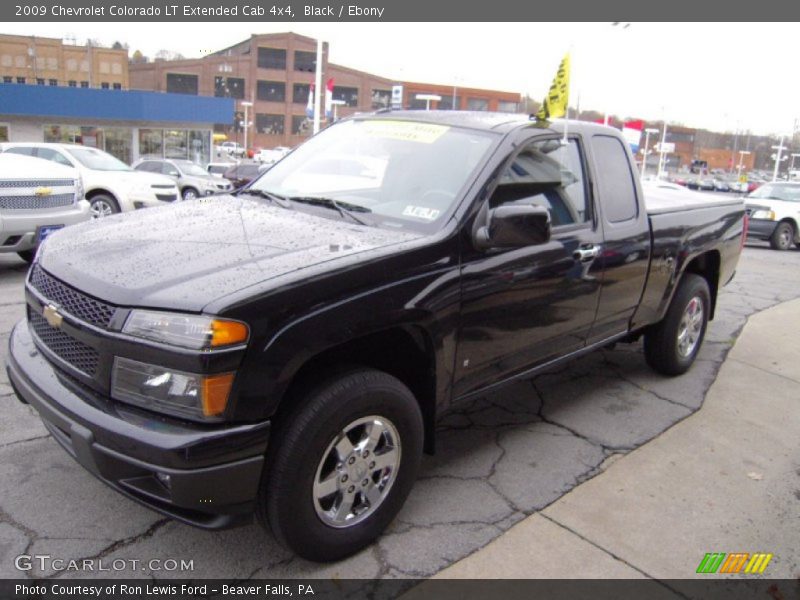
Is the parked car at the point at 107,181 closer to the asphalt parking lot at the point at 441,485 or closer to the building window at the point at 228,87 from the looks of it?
the asphalt parking lot at the point at 441,485

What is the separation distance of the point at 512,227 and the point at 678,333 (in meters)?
2.68

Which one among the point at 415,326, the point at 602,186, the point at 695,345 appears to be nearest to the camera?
the point at 415,326

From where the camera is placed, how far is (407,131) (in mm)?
3676

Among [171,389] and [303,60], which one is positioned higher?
[303,60]

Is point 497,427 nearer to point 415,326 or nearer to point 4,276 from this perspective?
point 415,326

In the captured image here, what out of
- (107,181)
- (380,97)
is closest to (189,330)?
(107,181)

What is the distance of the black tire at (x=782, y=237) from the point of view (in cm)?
1600

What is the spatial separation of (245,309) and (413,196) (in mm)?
1335

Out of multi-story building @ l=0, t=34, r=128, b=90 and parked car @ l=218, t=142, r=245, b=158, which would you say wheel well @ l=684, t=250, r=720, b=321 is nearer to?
parked car @ l=218, t=142, r=245, b=158

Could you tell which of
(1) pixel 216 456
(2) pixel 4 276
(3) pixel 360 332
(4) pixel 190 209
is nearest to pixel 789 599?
(3) pixel 360 332

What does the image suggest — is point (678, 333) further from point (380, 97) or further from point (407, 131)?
point (380, 97)

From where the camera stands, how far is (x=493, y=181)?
10.5ft

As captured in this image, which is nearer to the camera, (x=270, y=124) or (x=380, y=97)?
(x=270, y=124)

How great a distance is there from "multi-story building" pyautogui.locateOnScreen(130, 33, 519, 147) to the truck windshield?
75.4 metres
